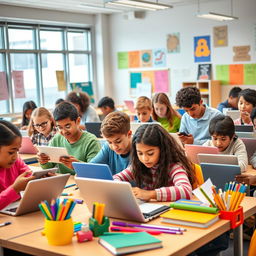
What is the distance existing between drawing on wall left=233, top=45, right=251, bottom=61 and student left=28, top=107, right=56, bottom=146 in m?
4.68

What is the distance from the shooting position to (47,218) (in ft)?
5.67

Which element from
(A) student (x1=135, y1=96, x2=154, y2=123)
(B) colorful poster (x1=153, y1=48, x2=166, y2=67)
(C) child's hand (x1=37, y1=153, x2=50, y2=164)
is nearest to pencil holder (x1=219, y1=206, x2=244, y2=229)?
(C) child's hand (x1=37, y1=153, x2=50, y2=164)

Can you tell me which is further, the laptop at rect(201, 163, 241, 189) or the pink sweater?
the laptop at rect(201, 163, 241, 189)

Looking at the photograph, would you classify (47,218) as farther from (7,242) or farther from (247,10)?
(247,10)

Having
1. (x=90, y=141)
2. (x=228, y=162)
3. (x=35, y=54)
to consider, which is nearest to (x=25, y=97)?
(x=35, y=54)

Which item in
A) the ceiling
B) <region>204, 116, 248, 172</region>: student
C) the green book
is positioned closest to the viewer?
the green book

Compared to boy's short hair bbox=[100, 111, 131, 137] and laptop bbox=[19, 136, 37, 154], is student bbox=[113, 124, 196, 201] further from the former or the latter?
laptop bbox=[19, 136, 37, 154]

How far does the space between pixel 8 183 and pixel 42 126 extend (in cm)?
176

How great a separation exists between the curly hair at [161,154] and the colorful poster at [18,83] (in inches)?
243

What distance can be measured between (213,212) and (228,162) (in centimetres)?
108

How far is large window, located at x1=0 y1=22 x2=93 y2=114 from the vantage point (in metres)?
8.10

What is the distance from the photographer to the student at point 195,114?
13.5ft

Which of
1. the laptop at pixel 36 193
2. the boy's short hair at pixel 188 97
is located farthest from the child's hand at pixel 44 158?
the boy's short hair at pixel 188 97

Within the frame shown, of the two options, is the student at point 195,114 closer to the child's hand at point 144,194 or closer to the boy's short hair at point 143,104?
the boy's short hair at point 143,104
